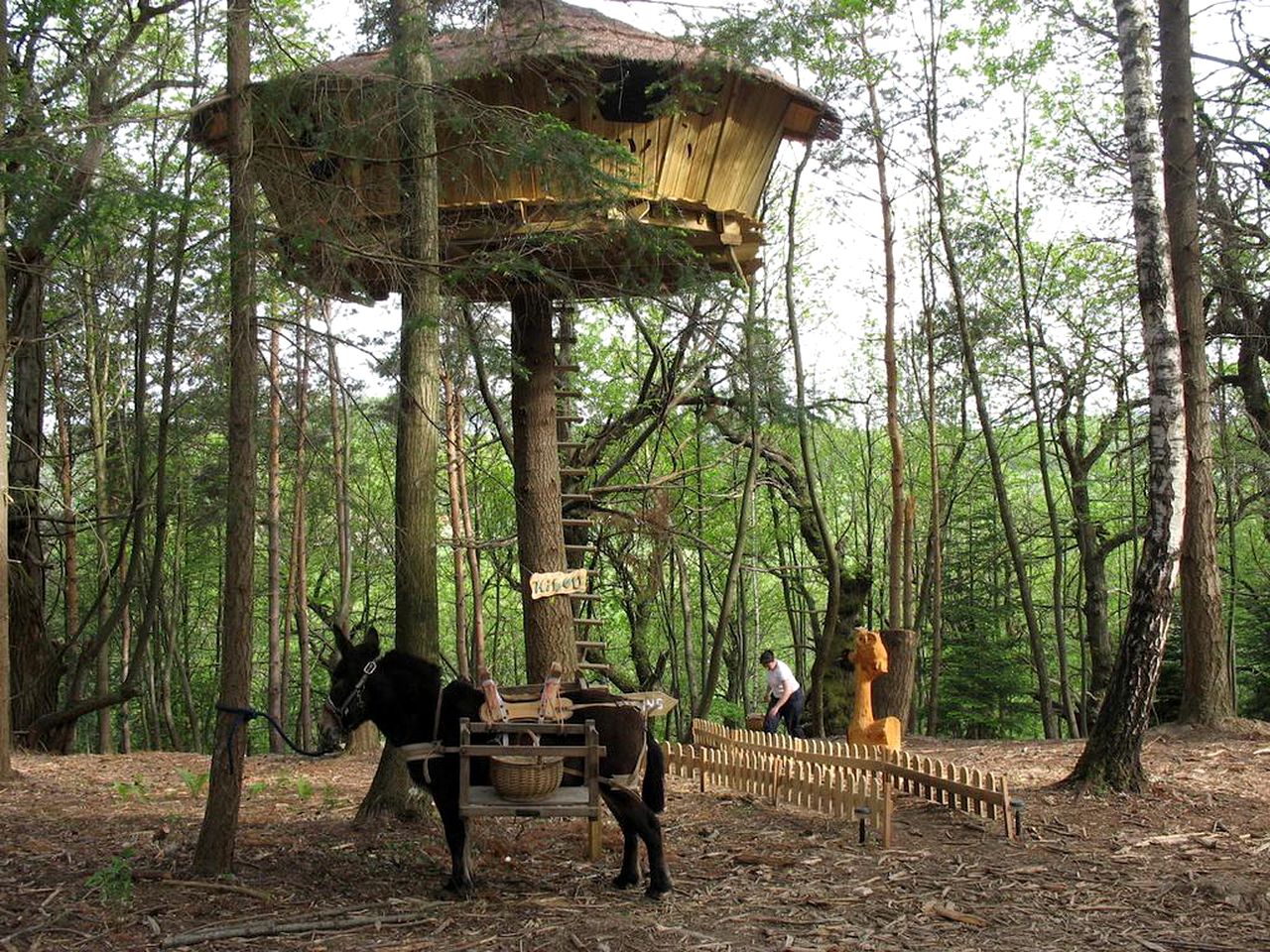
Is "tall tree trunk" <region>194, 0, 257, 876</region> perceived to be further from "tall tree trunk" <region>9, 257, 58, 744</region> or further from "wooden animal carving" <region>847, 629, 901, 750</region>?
"tall tree trunk" <region>9, 257, 58, 744</region>

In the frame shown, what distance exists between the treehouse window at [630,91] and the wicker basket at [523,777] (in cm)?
563

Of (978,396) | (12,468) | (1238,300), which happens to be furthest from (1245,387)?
(12,468)

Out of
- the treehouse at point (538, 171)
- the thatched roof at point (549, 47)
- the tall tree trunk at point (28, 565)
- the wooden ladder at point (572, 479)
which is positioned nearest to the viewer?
the treehouse at point (538, 171)

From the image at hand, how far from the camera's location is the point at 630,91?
9.76 meters

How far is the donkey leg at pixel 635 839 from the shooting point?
6859 millimetres

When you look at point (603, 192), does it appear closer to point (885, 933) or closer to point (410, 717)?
point (410, 717)

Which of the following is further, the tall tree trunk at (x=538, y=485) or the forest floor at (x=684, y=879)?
the tall tree trunk at (x=538, y=485)

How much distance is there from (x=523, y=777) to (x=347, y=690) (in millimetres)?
1320

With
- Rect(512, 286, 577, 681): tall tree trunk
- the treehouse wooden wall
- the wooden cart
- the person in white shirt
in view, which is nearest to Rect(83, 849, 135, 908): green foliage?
the wooden cart

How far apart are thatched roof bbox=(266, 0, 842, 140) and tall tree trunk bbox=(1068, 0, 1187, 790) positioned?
113 inches

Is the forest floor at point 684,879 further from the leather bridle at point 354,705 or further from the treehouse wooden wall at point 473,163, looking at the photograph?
the treehouse wooden wall at point 473,163

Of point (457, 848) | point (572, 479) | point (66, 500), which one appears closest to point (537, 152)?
point (457, 848)

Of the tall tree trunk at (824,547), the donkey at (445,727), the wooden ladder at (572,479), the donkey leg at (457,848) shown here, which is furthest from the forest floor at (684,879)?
the tall tree trunk at (824,547)

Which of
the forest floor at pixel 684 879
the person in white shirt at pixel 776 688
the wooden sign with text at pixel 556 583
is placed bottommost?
the forest floor at pixel 684 879
